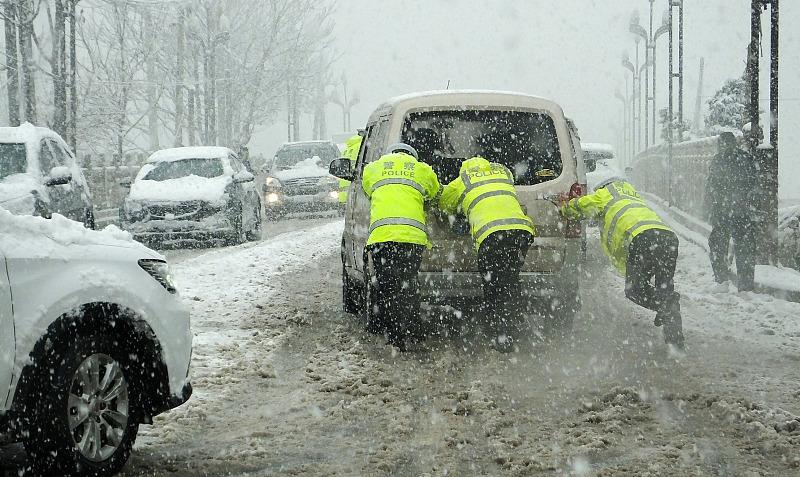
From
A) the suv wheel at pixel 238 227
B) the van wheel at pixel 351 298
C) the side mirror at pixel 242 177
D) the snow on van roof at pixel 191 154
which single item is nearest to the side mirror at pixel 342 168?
the van wheel at pixel 351 298

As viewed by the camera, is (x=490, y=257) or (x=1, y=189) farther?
(x=1, y=189)

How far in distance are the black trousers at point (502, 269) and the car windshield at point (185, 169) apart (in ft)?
39.8

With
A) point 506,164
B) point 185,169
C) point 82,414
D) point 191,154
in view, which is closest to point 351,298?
point 506,164

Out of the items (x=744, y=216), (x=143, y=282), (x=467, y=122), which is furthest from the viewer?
(x=744, y=216)

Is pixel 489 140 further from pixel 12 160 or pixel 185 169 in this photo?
pixel 185 169

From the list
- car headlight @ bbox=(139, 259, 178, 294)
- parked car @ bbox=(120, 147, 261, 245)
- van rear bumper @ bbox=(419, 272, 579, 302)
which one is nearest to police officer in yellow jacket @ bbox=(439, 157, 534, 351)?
van rear bumper @ bbox=(419, 272, 579, 302)

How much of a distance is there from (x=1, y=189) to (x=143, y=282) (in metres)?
8.11

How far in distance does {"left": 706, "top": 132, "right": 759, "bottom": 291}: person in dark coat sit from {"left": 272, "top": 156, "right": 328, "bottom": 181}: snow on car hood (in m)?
15.6

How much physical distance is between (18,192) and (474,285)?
22.2 ft

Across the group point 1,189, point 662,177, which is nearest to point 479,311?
point 1,189

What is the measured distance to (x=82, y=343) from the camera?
509cm

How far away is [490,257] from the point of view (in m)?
8.14

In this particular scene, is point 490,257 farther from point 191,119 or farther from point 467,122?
point 191,119

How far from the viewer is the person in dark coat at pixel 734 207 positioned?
12.4 metres
